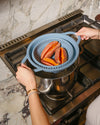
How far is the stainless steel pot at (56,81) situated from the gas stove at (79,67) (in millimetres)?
35

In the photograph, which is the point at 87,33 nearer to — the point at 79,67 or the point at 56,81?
the point at 79,67

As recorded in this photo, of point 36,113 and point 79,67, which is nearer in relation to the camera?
point 36,113

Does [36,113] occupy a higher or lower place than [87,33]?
lower

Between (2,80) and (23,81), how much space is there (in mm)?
394

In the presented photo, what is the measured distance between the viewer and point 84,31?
869mm

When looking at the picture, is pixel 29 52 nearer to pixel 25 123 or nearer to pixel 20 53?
pixel 20 53

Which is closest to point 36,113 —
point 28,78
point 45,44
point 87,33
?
point 28,78

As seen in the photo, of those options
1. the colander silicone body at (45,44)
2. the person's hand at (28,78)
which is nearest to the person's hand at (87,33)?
the colander silicone body at (45,44)

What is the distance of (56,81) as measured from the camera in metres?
0.72

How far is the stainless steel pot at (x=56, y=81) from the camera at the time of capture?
0.71 metres

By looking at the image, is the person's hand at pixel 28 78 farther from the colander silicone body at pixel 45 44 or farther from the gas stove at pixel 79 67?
the gas stove at pixel 79 67

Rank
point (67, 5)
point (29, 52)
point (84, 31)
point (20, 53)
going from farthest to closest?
point (67, 5) → point (20, 53) → point (84, 31) → point (29, 52)

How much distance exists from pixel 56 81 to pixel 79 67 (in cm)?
22

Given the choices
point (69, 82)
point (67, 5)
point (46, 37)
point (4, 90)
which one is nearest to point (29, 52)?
point (46, 37)
